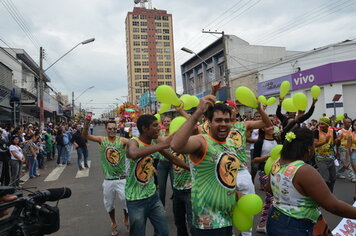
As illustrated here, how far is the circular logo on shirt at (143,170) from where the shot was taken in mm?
3203

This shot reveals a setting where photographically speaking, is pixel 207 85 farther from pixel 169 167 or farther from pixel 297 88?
pixel 169 167

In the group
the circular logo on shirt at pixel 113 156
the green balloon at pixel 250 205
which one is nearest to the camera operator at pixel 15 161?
the circular logo on shirt at pixel 113 156

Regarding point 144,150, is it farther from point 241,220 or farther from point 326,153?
point 326,153

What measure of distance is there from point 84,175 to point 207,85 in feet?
109

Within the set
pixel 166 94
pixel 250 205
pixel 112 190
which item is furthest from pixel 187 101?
pixel 112 190

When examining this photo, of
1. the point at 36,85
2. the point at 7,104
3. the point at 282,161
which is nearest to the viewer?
the point at 282,161

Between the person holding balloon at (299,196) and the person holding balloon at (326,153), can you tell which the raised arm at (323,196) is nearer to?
the person holding balloon at (299,196)

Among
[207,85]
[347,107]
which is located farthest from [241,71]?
[347,107]

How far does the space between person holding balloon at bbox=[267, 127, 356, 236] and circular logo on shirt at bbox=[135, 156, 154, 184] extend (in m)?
1.47

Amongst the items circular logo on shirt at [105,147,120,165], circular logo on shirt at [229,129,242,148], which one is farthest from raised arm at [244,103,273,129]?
circular logo on shirt at [105,147,120,165]

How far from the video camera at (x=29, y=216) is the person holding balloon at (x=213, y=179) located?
1.08 metres

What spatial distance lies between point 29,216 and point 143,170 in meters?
1.54

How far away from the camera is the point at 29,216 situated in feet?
6.01

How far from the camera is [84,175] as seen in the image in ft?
31.8
